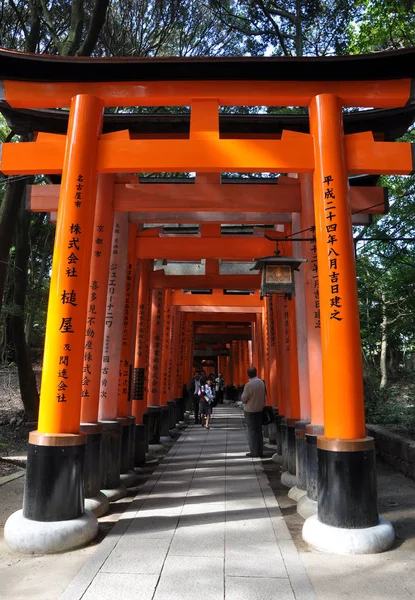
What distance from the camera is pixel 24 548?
3.89 meters

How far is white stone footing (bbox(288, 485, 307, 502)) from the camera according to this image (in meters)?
5.67

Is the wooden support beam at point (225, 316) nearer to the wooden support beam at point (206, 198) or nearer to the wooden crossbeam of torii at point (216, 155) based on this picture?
the wooden support beam at point (206, 198)

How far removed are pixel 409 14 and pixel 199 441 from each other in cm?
1084

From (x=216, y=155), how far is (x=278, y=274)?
5.70 feet

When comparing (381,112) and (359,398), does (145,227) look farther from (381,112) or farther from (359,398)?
(359,398)

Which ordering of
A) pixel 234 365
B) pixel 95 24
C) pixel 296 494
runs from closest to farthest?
pixel 296 494
pixel 95 24
pixel 234 365

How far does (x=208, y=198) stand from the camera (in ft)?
19.7

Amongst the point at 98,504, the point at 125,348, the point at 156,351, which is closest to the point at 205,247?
the point at 125,348

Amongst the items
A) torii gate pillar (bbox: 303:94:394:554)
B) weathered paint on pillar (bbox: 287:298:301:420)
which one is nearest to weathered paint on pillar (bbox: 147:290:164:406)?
weathered paint on pillar (bbox: 287:298:301:420)

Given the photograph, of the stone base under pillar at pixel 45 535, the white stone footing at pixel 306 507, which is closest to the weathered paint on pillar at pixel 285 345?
the white stone footing at pixel 306 507

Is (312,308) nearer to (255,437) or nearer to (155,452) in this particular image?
(255,437)

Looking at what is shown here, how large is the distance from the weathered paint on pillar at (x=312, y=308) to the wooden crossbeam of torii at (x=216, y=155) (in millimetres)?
1261

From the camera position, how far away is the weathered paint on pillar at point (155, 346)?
1172 centimetres

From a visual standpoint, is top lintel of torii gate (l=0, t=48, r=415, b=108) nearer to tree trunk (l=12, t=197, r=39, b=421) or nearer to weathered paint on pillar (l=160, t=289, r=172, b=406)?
tree trunk (l=12, t=197, r=39, b=421)
